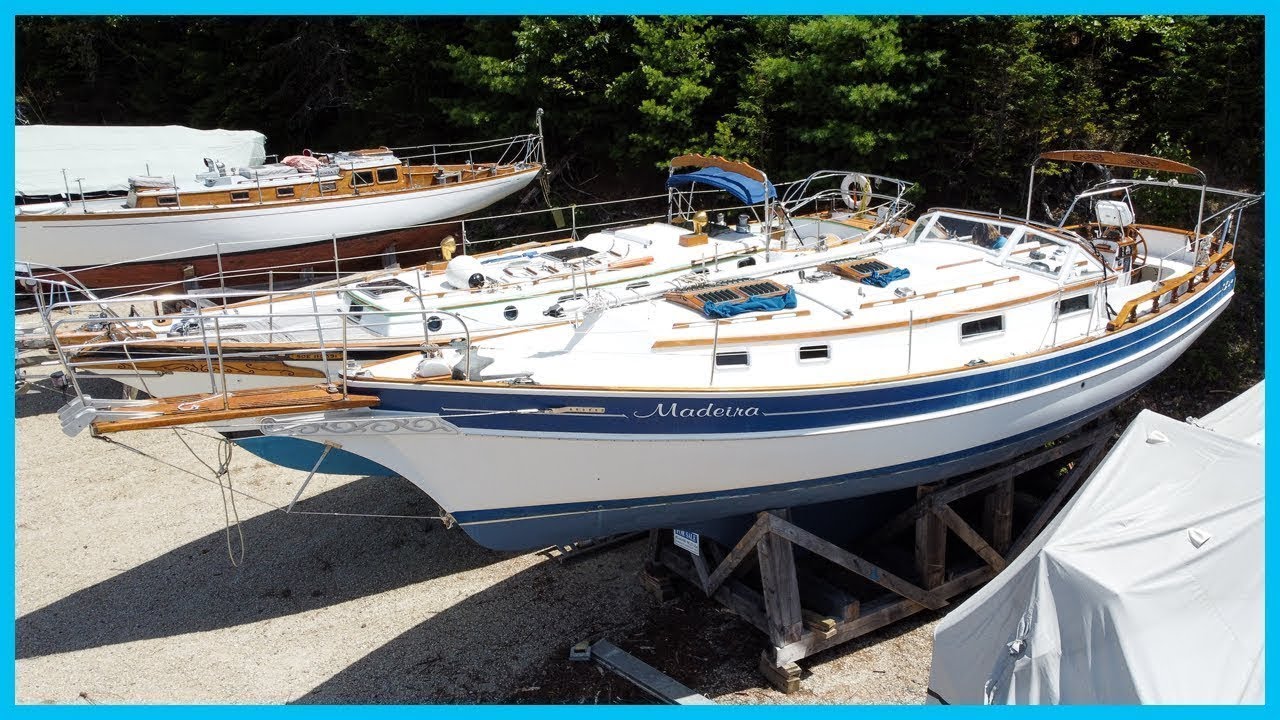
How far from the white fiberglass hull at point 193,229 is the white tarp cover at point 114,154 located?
0.93 meters

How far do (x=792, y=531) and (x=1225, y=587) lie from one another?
131 inches

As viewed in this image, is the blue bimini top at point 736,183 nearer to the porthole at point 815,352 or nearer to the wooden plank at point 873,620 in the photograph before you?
the porthole at point 815,352

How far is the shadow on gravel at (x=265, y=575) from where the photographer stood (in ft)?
31.9

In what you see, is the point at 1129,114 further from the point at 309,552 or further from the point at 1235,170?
the point at 309,552

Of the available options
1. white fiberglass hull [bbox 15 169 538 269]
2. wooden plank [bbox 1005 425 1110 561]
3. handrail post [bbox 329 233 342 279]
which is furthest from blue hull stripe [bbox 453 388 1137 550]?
white fiberglass hull [bbox 15 169 538 269]

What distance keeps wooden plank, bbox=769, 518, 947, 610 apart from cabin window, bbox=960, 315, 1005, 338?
2314 mm

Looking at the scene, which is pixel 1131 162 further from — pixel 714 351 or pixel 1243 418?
pixel 714 351

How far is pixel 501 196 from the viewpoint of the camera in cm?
1889

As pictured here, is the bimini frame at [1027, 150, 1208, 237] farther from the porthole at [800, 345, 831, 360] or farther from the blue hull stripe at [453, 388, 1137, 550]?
the blue hull stripe at [453, 388, 1137, 550]

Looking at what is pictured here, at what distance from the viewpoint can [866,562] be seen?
9156mm

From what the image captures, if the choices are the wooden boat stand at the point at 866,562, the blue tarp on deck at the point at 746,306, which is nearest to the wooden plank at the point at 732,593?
the wooden boat stand at the point at 866,562

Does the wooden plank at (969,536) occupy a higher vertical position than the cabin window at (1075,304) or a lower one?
lower

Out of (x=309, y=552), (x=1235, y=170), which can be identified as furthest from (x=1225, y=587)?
(x=1235, y=170)

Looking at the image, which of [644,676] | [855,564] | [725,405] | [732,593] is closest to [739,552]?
[732,593]
